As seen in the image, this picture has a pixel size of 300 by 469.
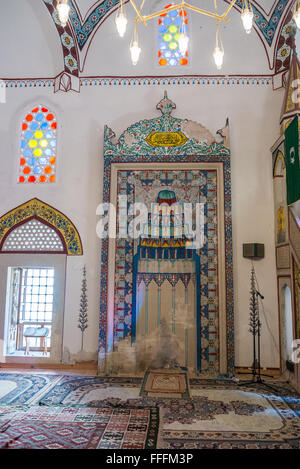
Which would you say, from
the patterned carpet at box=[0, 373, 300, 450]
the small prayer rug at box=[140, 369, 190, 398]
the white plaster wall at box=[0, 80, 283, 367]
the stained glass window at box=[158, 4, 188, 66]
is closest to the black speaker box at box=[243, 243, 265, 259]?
the white plaster wall at box=[0, 80, 283, 367]

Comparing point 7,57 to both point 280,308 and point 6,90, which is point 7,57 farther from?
point 280,308

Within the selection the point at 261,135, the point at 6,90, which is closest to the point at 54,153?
the point at 6,90

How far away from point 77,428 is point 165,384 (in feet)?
5.70

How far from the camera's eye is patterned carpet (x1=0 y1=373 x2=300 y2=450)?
3.23m

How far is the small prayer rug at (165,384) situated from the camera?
4609 millimetres

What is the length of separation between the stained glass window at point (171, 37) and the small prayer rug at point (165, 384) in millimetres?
5184

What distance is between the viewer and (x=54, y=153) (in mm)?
6348

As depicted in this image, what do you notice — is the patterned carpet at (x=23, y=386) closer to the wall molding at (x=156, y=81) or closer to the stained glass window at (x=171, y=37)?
the wall molding at (x=156, y=81)

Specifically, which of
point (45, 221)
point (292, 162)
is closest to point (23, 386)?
point (45, 221)

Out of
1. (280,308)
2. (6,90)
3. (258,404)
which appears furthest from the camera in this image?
(6,90)

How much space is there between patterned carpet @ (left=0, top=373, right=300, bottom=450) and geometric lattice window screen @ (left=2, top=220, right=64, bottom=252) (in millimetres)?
2213

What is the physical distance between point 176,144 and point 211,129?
68 cm

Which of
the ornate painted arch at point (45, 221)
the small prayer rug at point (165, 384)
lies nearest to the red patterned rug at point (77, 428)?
the small prayer rug at point (165, 384)
